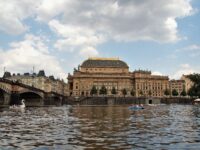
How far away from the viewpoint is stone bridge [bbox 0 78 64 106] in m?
128

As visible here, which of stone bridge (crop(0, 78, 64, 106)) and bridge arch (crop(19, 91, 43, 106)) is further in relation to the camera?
bridge arch (crop(19, 91, 43, 106))

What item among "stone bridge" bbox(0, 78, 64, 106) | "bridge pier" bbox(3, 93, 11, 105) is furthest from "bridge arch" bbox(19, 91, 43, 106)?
"bridge pier" bbox(3, 93, 11, 105)

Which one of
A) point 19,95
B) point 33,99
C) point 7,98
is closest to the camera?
point 7,98

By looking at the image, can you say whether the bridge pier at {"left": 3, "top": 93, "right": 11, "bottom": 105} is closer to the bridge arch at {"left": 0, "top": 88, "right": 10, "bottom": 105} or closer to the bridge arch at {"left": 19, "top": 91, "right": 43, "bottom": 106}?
the bridge arch at {"left": 0, "top": 88, "right": 10, "bottom": 105}

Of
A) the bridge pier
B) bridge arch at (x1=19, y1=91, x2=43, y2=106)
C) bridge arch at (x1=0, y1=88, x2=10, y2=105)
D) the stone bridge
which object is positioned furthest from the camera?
bridge arch at (x1=19, y1=91, x2=43, y2=106)

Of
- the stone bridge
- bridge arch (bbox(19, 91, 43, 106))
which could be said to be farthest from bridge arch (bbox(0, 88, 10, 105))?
bridge arch (bbox(19, 91, 43, 106))

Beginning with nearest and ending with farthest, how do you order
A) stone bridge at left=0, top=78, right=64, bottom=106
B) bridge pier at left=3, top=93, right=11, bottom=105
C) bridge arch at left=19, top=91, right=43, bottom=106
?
stone bridge at left=0, top=78, right=64, bottom=106 → bridge pier at left=3, top=93, right=11, bottom=105 → bridge arch at left=19, top=91, right=43, bottom=106

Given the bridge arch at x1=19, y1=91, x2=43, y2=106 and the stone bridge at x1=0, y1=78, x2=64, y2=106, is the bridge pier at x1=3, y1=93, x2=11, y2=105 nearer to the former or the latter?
the stone bridge at x1=0, y1=78, x2=64, y2=106

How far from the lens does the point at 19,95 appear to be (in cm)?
14275

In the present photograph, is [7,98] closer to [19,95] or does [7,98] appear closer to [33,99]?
[19,95]

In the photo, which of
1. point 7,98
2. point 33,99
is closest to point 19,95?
point 7,98

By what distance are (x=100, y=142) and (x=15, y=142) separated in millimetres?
6423

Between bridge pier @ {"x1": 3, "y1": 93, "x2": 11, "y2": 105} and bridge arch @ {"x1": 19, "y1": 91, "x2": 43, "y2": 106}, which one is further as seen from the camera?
bridge arch @ {"x1": 19, "y1": 91, "x2": 43, "y2": 106}

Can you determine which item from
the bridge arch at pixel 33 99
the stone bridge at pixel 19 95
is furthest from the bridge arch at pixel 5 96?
the bridge arch at pixel 33 99
